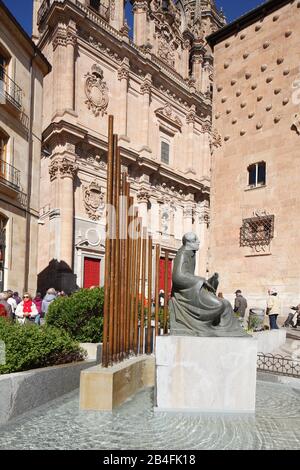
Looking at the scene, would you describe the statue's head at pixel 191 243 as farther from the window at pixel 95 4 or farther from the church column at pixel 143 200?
the window at pixel 95 4

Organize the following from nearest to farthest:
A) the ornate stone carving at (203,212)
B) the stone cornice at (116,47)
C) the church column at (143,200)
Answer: the stone cornice at (116,47) < the church column at (143,200) < the ornate stone carving at (203,212)

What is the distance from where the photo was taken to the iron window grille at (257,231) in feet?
42.9

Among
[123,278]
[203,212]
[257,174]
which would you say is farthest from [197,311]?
[203,212]

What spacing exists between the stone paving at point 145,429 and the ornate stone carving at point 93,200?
20.1 metres

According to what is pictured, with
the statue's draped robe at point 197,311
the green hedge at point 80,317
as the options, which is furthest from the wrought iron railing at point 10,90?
the statue's draped robe at point 197,311

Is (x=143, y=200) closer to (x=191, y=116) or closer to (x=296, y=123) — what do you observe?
(x=191, y=116)

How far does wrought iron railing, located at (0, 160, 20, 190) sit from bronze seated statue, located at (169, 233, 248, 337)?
1187cm

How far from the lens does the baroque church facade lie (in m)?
24.2

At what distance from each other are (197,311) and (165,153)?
28048mm

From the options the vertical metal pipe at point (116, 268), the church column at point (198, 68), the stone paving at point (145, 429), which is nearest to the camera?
the stone paving at point (145, 429)

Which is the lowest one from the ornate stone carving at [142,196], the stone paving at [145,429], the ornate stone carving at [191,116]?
the stone paving at [145,429]

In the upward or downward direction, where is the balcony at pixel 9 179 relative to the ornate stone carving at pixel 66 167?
downward

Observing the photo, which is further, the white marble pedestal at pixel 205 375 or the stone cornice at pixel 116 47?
the stone cornice at pixel 116 47
